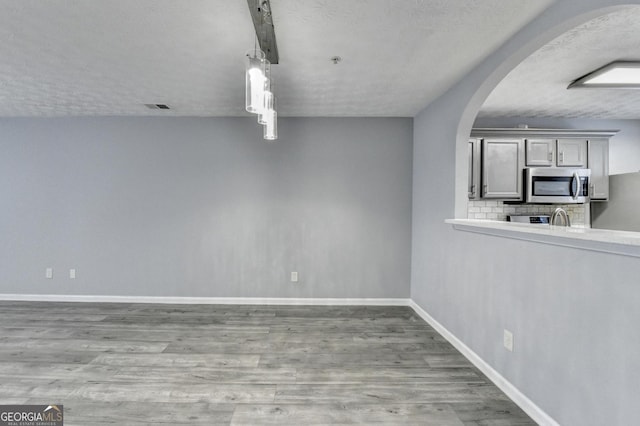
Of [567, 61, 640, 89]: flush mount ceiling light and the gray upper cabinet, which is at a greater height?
[567, 61, 640, 89]: flush mount ceiling light

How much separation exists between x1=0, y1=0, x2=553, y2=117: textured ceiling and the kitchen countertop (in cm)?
134

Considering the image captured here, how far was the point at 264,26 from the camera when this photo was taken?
182cm

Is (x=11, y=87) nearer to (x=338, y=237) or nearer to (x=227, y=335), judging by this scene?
(x=227, y=335)

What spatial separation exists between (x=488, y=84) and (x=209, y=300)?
3.97 metres

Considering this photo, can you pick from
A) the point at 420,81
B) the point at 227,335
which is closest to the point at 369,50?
the point at 420,81

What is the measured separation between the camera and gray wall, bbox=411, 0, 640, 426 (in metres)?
1.37

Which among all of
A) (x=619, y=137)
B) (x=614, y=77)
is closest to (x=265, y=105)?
(x=614, y=77)

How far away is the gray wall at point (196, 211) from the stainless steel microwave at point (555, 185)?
141cm

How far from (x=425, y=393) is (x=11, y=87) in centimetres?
480

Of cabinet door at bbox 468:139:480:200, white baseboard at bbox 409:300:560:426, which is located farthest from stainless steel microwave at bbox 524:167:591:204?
white baseboard at bbox 409:300:560:426

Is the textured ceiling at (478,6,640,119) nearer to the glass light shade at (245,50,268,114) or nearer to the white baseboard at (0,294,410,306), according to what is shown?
the glass light shade at (245,50,268,114)

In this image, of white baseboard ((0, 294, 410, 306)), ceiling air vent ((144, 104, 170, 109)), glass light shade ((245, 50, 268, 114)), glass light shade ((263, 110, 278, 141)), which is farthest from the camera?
white baseboard ((0, 294, 410, 306))

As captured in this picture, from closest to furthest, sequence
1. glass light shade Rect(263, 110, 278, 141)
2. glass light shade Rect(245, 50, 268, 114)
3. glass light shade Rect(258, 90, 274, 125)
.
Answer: glass light shade Rect(245, 50, 268, 114), glass light shade Rect(258, 90, 274, 125), glass light shade Rect(263, 110, 278, 141)

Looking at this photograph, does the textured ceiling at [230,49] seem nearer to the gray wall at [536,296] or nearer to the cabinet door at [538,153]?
the gray wall at [536,296]
